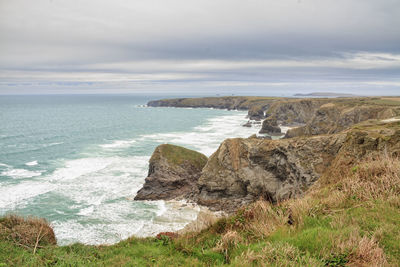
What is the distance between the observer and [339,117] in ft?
222

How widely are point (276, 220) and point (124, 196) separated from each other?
2896cm

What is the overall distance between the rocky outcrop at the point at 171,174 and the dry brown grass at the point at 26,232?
75.1ft

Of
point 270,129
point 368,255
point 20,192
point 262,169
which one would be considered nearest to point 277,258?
point 368,255

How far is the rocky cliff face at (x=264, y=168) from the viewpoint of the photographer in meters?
27.7

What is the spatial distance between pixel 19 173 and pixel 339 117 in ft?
229

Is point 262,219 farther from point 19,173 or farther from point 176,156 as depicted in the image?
point 19,173

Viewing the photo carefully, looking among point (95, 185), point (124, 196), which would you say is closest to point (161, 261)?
point (124, 196)

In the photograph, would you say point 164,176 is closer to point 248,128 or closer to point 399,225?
point 399,225

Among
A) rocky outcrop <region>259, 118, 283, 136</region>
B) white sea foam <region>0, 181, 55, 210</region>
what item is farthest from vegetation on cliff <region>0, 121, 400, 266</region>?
rocky outcrop <region>259, 118, 283, 136</region>

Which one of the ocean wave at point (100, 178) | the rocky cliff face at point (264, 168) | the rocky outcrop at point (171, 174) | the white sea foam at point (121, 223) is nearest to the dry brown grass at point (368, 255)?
the rocky cliff face at point (264, 168)

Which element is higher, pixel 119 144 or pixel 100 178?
pixel 119 144

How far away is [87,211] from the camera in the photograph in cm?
3064

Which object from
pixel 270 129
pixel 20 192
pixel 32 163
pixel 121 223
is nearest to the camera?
pixel 121 223

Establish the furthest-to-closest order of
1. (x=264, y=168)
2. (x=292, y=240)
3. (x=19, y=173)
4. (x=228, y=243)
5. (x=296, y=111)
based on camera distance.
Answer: (x=296, y=111)
(x=19, y=173)
(x=264, y=168)
(x=228, y=243)
(x=292, y=240)
